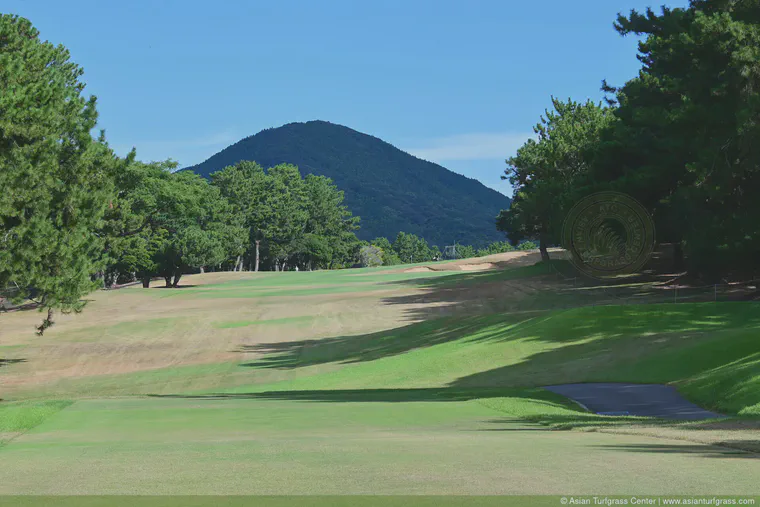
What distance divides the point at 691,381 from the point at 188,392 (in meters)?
19.6

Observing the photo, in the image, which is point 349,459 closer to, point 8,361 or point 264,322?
point 8,361

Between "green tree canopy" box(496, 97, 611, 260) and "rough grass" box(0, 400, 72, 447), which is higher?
"green tree canopy" box(496, 97, 611, 260)

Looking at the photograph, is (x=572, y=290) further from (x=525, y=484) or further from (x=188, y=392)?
(x=525, y=484)

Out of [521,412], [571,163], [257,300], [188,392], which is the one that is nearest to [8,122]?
[188,392]

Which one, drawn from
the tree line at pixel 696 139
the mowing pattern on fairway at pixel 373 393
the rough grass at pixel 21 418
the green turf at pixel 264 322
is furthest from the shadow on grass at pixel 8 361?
the tree line at pixel 696 139

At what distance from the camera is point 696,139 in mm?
41469

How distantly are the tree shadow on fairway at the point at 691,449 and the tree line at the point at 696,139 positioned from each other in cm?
2738

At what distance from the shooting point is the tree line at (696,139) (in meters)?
37.9

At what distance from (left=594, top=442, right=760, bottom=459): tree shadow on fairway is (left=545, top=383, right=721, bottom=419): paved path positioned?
27.4 ft

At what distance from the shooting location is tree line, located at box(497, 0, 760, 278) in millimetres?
37938
